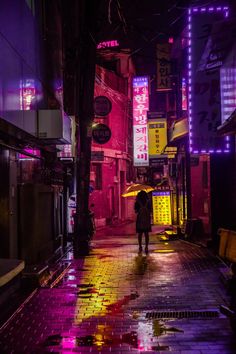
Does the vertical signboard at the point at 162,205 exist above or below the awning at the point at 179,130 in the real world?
below

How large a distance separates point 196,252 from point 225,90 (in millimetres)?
6096

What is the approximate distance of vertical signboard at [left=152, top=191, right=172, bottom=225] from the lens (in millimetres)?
26297

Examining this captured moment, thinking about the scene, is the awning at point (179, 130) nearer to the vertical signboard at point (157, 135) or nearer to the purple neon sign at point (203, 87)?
the purple neon sign at point (203, 87)

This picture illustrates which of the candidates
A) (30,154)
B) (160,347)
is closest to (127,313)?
(160,347)

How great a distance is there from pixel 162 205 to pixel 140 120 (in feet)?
17.7

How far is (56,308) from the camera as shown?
851cm

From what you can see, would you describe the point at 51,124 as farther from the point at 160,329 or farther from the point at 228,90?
the point at 160,329

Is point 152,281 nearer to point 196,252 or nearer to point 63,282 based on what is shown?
point 63,282

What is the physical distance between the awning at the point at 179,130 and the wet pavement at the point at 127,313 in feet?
24.5

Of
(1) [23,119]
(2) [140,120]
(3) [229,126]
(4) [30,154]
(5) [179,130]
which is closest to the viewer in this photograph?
(3) [229,126]

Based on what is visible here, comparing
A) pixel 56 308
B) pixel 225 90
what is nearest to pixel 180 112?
pixel 225 90

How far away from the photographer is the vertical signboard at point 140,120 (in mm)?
27719

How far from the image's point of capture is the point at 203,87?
1498 cm

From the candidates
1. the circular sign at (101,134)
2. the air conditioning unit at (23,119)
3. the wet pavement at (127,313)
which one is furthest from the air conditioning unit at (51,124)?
the circular sign at (101,134)
